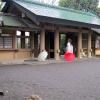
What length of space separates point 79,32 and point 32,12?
6527mm

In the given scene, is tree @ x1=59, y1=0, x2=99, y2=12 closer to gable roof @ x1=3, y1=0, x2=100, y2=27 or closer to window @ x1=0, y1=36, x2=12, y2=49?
gable roof @ x1=3, y1=0, x2=100, y2=27

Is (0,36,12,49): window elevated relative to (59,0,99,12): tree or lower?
lower

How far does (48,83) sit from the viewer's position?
12352 mm

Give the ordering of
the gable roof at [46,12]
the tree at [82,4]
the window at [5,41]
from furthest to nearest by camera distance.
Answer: the tree at [82,4] → the gable roof at [46,12] → the window at [5,41]

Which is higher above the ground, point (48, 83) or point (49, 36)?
point (49, 36)

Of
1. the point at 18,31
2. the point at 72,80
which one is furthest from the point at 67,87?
the point at 18,31

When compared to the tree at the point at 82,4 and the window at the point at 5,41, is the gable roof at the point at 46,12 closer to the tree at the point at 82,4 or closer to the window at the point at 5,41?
the window at the point at 5,41

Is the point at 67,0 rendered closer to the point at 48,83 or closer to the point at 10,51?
the point at 10,51

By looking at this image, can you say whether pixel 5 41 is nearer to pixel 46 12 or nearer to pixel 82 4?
pixel 46 12

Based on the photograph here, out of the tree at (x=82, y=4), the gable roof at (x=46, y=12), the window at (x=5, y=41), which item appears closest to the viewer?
the window at (x=5, y=41)

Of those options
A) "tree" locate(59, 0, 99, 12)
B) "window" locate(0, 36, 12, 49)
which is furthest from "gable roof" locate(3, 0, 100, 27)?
"tree" locate(59, 0, 99, 12)

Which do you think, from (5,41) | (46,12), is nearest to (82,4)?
(46,12)

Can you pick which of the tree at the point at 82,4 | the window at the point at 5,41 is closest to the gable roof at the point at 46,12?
the window at the point at 5,41

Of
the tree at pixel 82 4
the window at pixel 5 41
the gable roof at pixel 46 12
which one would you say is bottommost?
the window at pixel 5 41
